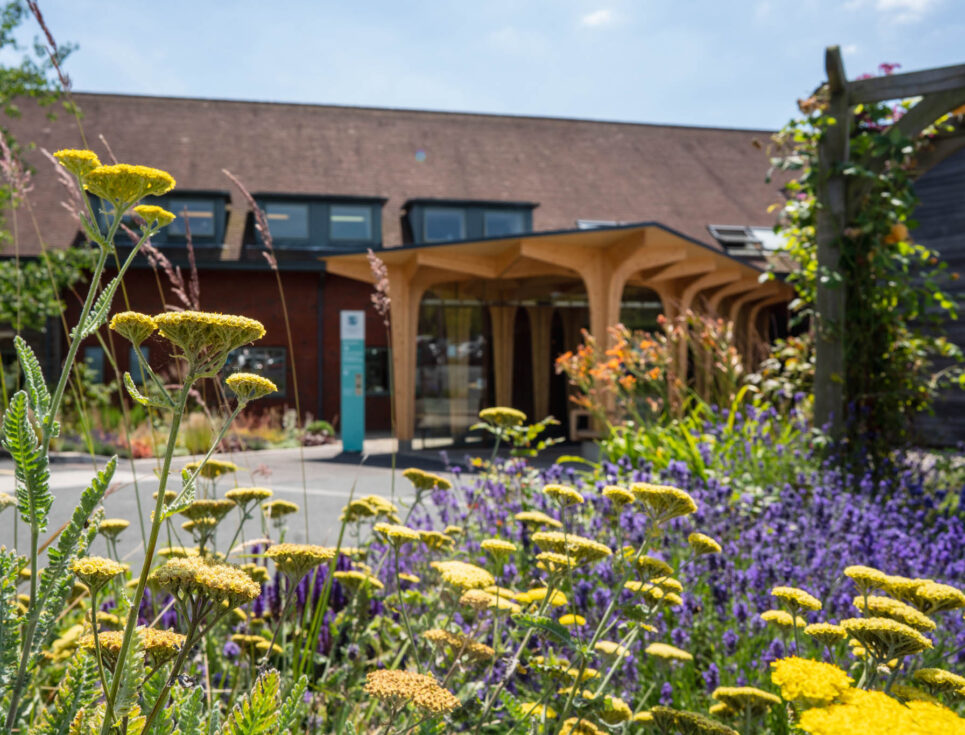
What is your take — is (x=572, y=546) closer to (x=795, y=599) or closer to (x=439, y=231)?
(x=795, y=599)

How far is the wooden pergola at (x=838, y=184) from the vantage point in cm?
560

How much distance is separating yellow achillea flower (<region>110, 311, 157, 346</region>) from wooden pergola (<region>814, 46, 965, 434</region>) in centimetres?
535

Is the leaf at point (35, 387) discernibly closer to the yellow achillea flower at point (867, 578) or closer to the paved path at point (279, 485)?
the yellow achillea flower at point (867, 578)

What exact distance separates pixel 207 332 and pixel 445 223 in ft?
63.7

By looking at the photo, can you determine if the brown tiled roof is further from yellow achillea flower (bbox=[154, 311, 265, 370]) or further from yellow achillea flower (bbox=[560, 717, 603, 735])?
yellow achillea flower (bbox=[154, 311, 265, 370])

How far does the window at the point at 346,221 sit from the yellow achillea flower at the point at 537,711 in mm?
18471

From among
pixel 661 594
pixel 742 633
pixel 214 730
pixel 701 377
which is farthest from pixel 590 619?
pixel 701 377

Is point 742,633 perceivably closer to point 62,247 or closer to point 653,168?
point 62,247

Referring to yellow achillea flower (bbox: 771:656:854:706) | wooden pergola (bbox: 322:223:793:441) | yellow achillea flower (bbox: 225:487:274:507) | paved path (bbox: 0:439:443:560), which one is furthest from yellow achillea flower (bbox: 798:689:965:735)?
wooden pergola (bbox: 322:223:793:441)

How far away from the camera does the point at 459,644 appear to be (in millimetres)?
1822

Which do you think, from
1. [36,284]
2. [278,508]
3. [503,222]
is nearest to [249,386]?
[278,508]

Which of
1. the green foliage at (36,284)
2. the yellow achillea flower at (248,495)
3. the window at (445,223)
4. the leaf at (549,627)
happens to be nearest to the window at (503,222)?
the window at (445,223)

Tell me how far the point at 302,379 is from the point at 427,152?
706 centimetres

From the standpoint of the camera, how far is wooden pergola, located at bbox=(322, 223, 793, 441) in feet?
41.6
